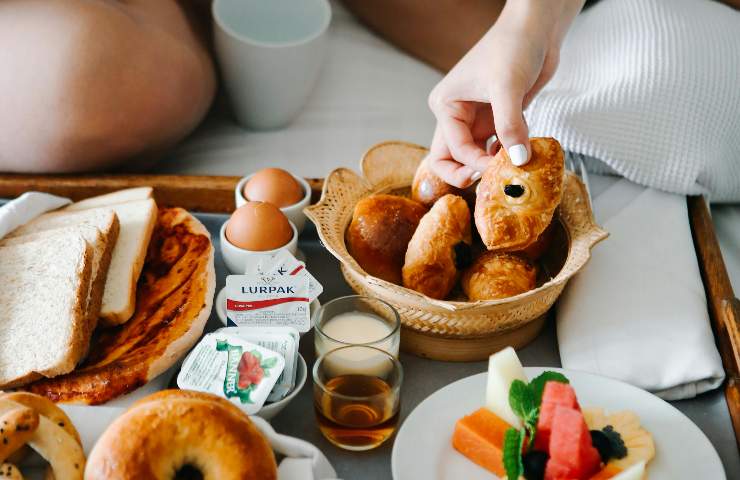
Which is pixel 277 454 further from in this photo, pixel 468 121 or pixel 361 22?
pixel 361 22

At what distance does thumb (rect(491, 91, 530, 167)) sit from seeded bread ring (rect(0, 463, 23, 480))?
614 mm

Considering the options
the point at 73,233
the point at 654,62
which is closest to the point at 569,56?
the point at 654,62

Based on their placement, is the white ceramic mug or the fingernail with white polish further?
the white ceramic mug

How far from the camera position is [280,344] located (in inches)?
35.3

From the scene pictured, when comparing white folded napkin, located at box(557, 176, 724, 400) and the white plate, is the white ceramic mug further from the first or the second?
the white plate

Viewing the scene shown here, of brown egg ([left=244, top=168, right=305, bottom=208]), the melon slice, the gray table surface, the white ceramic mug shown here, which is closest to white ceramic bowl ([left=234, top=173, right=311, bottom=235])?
brown egg ([left=244, top=168, right=305, bottom=208])

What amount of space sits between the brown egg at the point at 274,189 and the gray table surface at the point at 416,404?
0.14 m

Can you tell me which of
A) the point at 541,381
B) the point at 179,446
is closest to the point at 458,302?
the point at 541,381

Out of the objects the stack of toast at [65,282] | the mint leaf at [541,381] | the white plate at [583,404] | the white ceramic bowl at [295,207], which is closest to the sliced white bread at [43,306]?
the stack of toast at [65,282]

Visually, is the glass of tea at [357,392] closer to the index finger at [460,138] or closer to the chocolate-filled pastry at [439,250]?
the chocolate-filled pastry at [439,250]

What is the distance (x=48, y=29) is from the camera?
1.26 metres

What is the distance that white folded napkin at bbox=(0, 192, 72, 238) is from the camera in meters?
1.09

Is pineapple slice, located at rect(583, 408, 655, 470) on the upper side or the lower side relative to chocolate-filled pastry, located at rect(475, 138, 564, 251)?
lower

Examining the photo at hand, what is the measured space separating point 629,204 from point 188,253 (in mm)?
657
